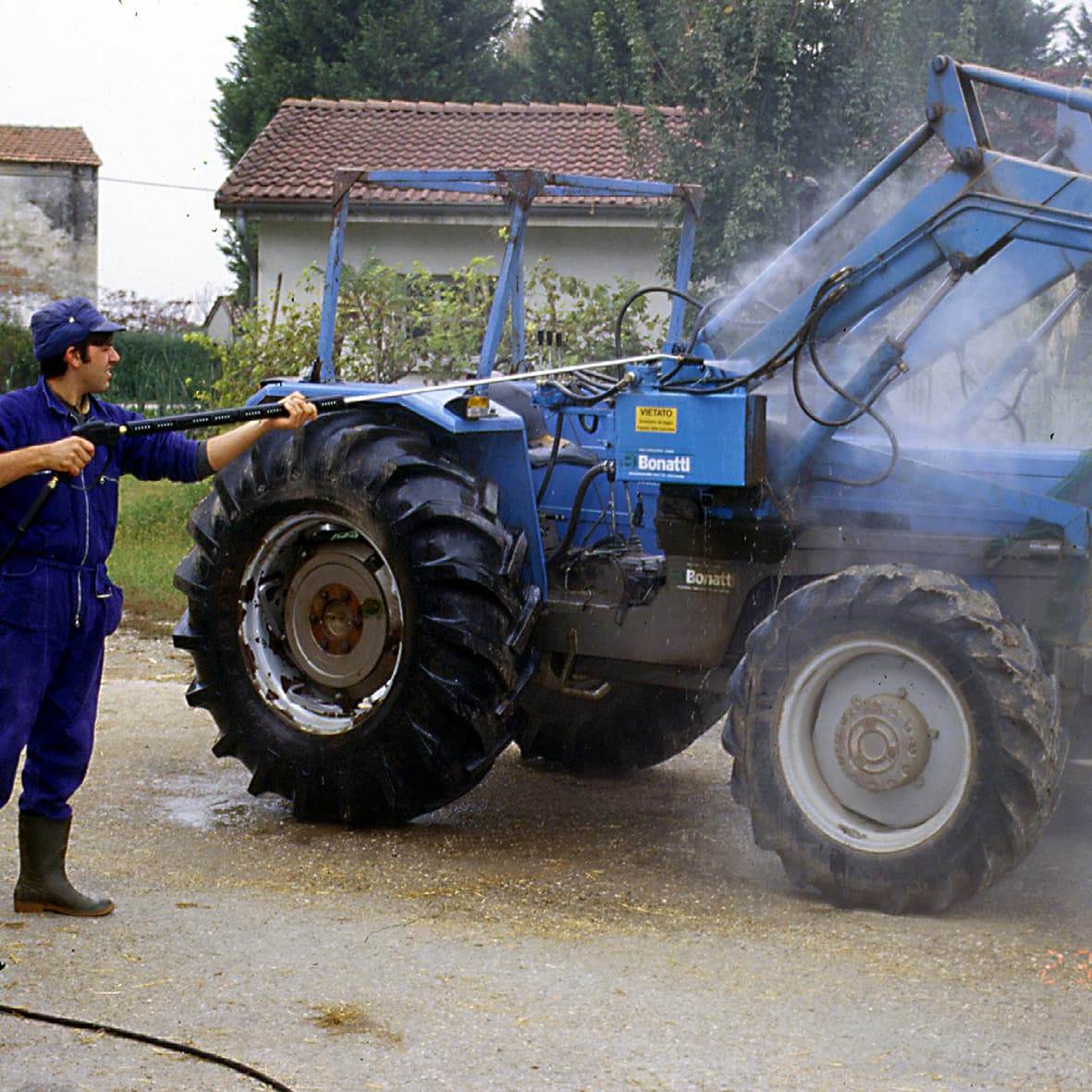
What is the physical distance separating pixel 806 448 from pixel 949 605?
903mm

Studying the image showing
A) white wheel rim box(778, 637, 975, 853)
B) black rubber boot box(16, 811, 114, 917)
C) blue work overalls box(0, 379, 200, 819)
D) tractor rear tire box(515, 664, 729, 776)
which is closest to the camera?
blue work overalls box(0, 379, 200, 819)

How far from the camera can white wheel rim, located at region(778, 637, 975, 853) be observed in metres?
5.21

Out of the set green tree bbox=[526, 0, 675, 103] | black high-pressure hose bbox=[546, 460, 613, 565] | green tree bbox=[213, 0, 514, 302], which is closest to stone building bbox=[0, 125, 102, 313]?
green tree bbox=[213, 0, 514, 302]

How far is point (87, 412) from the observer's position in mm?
5277

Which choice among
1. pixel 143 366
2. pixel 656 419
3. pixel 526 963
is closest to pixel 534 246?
pixel 143 366

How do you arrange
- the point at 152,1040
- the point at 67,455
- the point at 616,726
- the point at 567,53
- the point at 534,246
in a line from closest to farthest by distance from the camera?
the point at 152,1040
the point at 67,455
the point at 616,726
the point at 534,246
the point at 567,53

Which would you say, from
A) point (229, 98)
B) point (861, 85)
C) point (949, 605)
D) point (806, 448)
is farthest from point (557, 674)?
point (229, 98)

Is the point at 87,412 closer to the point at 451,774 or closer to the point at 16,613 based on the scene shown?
the point at 16,613

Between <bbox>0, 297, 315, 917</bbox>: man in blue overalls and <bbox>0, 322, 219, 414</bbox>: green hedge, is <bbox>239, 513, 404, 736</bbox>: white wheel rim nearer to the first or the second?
<bbox>0, 297, 315, 917</bbox>: man in blue overalls

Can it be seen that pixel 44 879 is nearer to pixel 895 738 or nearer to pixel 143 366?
pixel 895 738

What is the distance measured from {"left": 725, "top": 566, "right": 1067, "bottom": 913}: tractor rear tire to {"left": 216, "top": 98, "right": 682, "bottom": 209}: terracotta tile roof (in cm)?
1543

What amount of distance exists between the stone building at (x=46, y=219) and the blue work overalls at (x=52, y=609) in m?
29.3

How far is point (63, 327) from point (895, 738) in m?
2.77

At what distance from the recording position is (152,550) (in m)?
14.1
